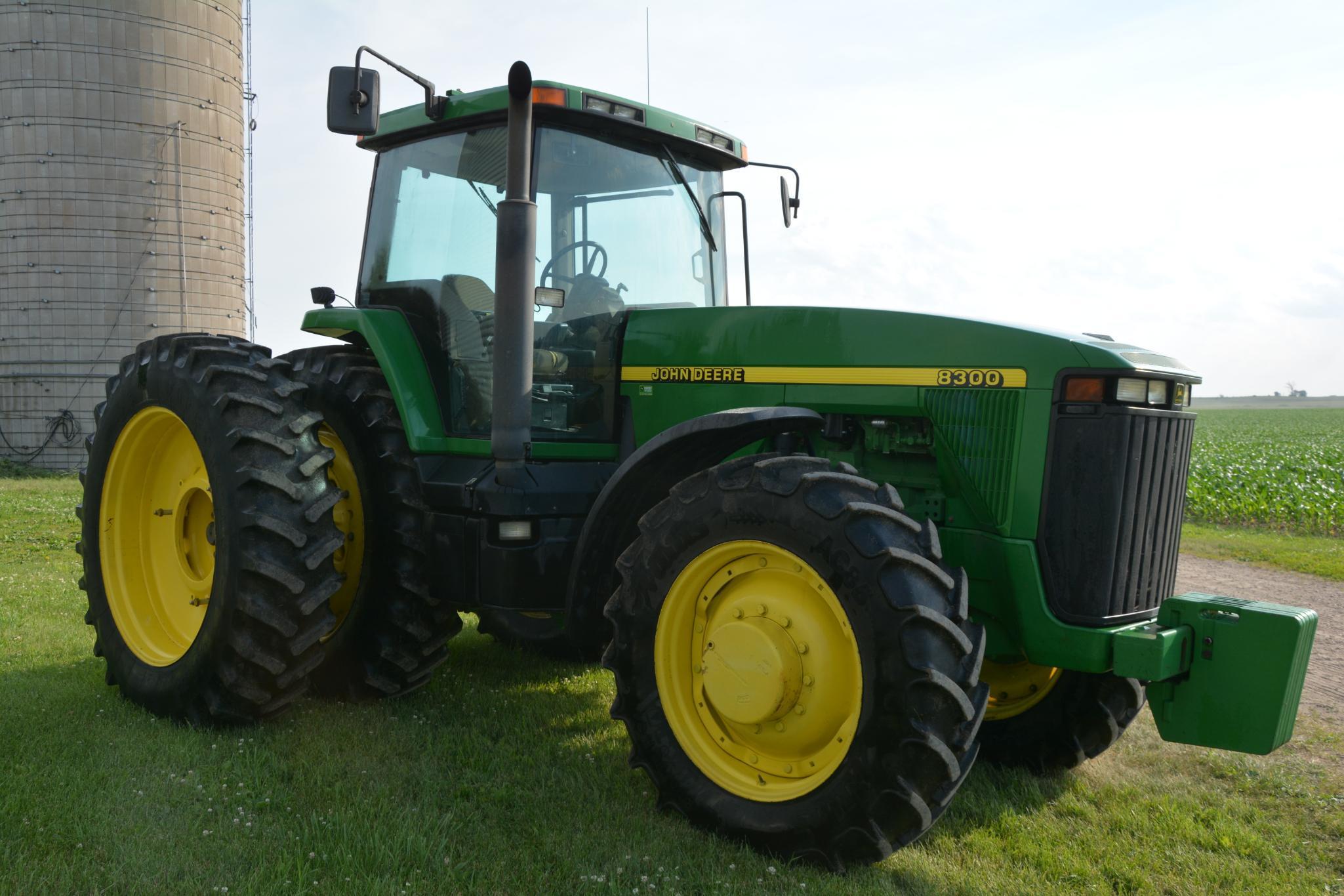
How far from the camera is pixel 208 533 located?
13.7ft

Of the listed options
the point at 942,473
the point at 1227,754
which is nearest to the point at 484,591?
the point at 942,473

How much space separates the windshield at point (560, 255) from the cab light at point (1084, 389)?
1815mm

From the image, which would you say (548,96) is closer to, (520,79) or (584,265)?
(520,79)

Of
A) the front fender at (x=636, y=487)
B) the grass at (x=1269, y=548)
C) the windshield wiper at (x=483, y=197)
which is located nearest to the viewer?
the front fender at (x=636, y=487)

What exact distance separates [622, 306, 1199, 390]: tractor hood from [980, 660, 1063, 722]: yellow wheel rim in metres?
1.24

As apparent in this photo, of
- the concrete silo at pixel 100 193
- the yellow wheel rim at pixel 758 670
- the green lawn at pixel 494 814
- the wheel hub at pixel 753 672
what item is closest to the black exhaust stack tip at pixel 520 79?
the yellow wheel rim at pixel 758 670

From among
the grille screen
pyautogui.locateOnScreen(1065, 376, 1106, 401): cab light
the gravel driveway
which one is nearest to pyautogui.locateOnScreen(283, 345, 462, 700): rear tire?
the grille screen

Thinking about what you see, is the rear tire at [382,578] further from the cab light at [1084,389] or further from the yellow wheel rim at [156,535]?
the cab light at [1084,389]

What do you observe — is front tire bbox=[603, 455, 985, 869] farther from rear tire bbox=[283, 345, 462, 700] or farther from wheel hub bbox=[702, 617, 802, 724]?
rear tire bbox=[283, 345, 462, 700]

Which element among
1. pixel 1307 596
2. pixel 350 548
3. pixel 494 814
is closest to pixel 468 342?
pixel 350 548

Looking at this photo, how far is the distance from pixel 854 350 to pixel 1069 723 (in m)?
1.69

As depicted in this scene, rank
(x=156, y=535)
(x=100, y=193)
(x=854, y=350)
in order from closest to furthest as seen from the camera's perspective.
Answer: (x=854, y=350)
(x=156, y=535)
(x=100, y=193)

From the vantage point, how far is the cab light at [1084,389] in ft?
10.4

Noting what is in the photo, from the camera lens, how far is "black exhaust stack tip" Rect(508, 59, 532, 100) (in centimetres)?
360
